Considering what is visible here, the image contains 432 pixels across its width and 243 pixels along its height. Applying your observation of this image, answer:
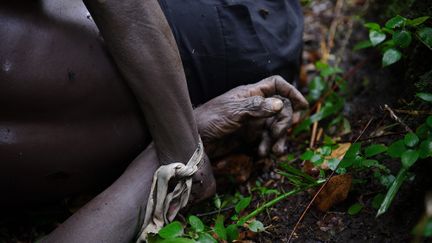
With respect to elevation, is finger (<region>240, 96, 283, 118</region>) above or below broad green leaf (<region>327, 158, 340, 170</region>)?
above

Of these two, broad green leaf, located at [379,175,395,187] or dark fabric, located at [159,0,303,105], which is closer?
broad green leaf, located at [379,175,395,187]

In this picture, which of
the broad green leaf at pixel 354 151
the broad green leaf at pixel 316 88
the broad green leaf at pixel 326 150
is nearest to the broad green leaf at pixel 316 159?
the broad green leaf at pixel 326 150

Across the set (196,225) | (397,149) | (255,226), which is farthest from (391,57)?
(196,225)

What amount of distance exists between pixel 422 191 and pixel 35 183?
3.82 ft

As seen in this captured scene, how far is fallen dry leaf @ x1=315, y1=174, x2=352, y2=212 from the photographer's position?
1.56m

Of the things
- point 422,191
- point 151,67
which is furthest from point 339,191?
point 151,67

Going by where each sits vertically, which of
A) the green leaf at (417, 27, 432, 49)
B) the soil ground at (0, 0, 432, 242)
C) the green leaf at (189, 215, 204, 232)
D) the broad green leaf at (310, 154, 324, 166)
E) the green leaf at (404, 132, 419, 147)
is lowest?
the soil ground at (0, 0, 432, 242)

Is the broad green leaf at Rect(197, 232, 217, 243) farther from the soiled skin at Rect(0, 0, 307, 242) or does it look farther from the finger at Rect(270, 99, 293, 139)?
the finger at Rect(270, 99, 293, 139)

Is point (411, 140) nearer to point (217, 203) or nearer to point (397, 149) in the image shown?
point (397, 149)

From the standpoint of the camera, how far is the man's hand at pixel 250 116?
1.69 metres

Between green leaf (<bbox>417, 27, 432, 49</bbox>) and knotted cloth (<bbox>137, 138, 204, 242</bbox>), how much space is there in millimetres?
820

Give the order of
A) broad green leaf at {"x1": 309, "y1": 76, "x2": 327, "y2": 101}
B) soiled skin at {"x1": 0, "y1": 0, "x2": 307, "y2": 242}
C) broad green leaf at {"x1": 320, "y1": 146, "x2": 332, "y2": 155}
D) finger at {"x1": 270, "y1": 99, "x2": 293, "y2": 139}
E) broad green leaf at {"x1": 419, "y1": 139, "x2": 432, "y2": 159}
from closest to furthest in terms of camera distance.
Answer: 1. broad green leaf at {"x1": 419, "y1": 139, "x2": 432, "y2": 159}
2. soiled skin at {"x1": 0, "y1": 0, "x2": 307, "y2": 242}
3. broad green leaf at {"x1": 320, "y1": 146, "x2": 332, "y2": 155}
4. finger at {"x1": 270, "y1": 99, "x2": 293, "y2": 139}
5. broad green leaf at {"x1": 309, "y1": 76, "x2": 327, "y2": 101}

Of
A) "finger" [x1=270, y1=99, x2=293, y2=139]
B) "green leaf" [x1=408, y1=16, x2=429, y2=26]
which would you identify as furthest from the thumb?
"green leaf" [x1=408, y1=16, x2=429, y2=26]

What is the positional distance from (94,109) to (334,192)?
2.63 feet
